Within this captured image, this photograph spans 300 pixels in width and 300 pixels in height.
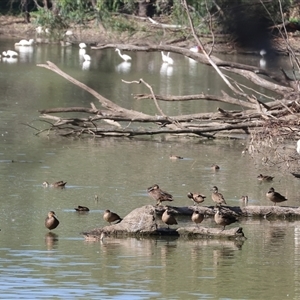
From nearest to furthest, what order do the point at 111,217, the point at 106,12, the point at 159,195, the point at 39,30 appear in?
1. the point at 111,217
2. the point at 159,195
3. the point at 106,12
4. the point at 39,30

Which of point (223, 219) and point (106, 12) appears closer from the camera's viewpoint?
point (223, 219)

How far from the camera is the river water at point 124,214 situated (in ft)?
25.1

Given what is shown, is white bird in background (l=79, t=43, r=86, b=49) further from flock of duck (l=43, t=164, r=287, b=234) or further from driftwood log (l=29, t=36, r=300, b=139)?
flock of duck (l=43, t=164, r=287, b=234)

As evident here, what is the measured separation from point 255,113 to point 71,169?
2.79 meters

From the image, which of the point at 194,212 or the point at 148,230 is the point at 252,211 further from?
the point at 148,230

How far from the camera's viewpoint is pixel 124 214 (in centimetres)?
1021

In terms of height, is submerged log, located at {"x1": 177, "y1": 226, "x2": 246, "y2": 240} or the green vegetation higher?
the green vegetation

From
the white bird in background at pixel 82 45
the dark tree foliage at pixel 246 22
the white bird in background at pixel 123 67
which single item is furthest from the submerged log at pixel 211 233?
the white bird in background at pixel 82 45

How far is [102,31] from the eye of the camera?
37062 millimetres

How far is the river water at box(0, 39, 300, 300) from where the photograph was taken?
766 cm

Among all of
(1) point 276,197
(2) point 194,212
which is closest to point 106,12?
(1) point 276,197

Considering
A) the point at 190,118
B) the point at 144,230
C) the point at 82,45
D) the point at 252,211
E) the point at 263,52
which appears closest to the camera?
the point at 263,52

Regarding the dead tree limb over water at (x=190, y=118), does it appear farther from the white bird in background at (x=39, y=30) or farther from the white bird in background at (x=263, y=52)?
the white bird in background at (x=39, y=30)

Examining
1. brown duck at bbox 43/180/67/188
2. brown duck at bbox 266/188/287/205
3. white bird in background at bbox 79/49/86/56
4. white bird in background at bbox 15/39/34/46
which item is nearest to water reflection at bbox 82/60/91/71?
white bird in background at bbox 79/49/86/56
